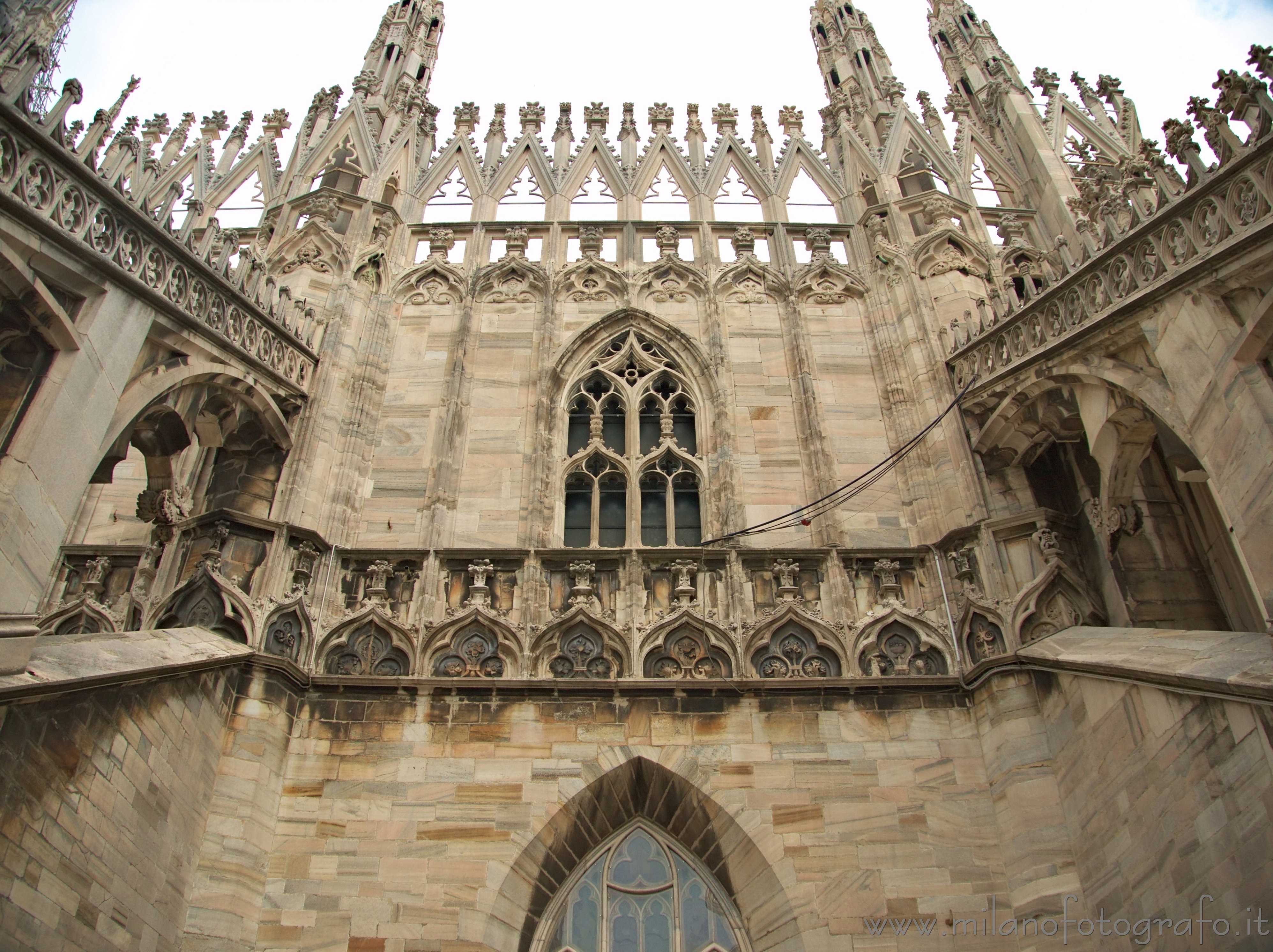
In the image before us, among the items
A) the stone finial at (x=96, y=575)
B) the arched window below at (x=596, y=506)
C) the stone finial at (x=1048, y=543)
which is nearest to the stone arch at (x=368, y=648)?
the arched window below at (x=596, y=506)

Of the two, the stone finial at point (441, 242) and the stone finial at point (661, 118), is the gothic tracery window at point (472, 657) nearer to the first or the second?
the stone finial at point (441, 242)

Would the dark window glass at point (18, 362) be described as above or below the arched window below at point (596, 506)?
below

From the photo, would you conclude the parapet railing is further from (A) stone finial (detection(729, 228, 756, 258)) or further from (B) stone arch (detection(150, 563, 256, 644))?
(B) stone arch (detection(150, 563, 256, 644))

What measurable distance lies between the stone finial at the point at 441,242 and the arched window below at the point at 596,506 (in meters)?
4.07

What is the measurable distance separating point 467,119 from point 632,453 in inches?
304

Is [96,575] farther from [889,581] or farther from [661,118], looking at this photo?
[661,118]

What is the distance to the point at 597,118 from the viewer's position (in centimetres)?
1706

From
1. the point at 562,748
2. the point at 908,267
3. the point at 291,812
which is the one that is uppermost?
the point at 908,267

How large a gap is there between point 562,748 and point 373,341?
593 cm

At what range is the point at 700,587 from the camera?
10.7m

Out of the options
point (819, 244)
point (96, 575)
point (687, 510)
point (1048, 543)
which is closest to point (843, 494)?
point (687, 510)

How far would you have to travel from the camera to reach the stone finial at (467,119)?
1695 centimetres

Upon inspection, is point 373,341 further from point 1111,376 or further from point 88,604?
point 1111,376

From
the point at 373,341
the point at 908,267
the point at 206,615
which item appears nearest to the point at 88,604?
the point at 206,615
